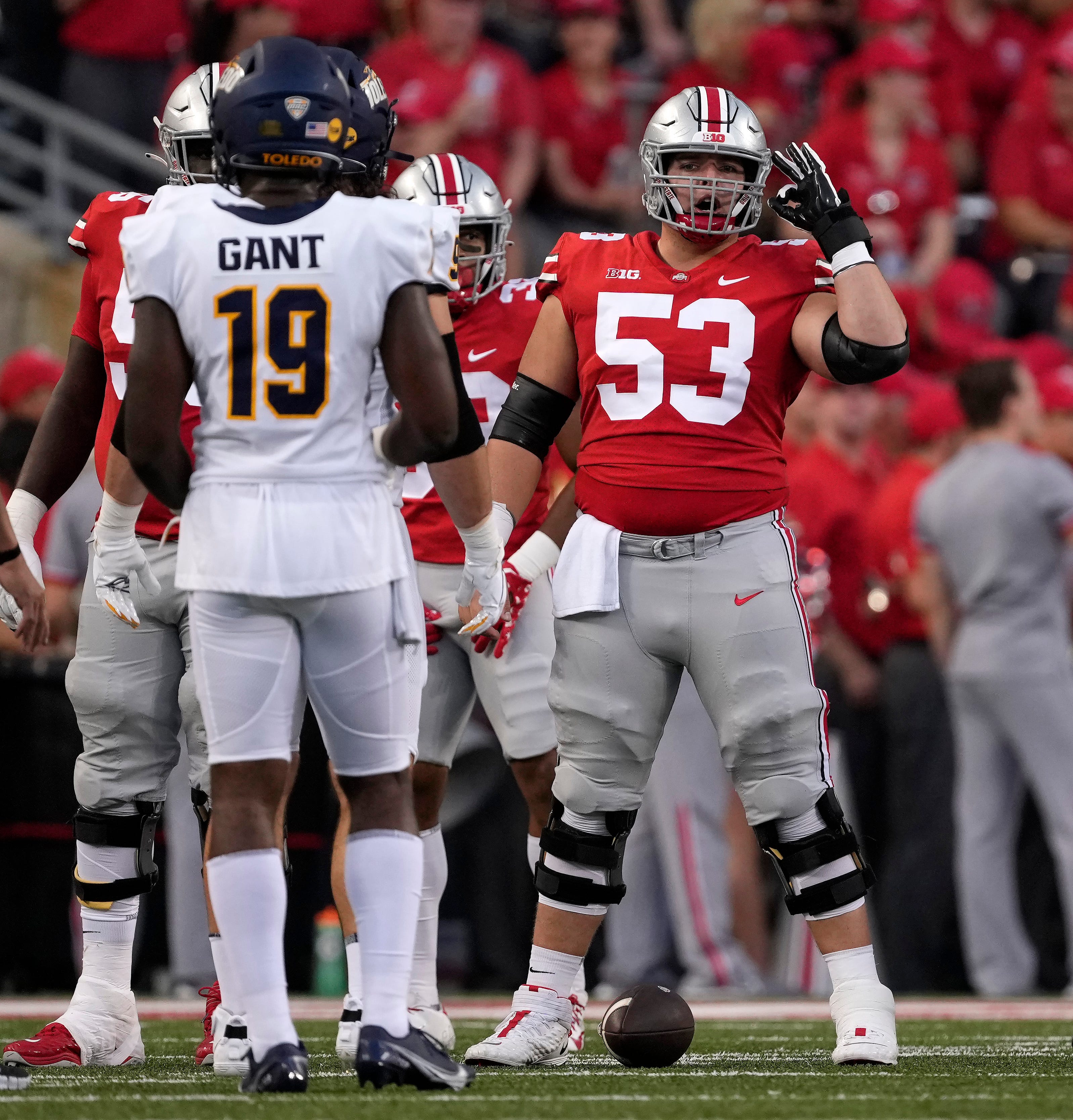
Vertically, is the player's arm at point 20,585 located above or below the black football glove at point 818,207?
below

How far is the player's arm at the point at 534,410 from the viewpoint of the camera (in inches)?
183

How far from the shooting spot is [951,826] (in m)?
7.80

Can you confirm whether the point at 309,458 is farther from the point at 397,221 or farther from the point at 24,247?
the point at 24,247

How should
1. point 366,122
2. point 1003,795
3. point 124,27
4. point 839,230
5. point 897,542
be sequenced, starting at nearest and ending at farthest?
point 366,122 < point 839,230 < point 1003,795 < point 897,542 < point 124,27

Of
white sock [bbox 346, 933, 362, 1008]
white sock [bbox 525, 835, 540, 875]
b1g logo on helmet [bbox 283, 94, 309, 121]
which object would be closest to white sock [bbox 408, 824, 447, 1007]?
white sock [bbox 525, 835, 540, 875]

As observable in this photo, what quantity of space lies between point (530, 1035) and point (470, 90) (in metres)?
6.23

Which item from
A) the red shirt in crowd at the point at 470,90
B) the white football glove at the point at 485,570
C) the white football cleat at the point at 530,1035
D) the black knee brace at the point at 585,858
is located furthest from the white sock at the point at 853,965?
the red shirt in crowd at the point at 470,90

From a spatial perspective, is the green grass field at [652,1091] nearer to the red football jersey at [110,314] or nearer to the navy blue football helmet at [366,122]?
the red football jersey at [110,314]

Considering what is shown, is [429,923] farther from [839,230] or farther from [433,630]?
[839,230]

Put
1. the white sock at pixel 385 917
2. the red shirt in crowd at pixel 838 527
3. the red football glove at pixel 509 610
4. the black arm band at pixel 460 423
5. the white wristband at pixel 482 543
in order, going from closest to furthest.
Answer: the white sock at pixel 385 917
the black arm band at pixel 460 423
the white wristband at pixel 482 543
the red football glove at pixel 509 610
the red shirt in crowd at pixel 838 527

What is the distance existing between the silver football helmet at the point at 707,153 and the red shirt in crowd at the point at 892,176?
17.9 ft

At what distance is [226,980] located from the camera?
368 centimetres

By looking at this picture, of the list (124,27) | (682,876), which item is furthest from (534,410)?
(124,27)

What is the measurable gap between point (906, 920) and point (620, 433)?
12.8 feet
